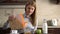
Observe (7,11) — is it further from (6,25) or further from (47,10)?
(47,10)

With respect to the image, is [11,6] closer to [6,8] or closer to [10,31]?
[6,8]

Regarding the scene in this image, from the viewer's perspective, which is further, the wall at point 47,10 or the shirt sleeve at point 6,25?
the wall at point 47,10

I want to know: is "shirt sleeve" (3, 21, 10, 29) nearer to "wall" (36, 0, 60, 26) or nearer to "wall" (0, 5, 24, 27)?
"wall" (0, 5, 24, 27)

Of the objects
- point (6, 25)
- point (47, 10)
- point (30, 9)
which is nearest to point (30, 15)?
point (30, 9)

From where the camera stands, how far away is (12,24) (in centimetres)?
163

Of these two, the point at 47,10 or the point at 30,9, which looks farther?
the point at 47,10

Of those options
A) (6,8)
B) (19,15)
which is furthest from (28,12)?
(6,8)

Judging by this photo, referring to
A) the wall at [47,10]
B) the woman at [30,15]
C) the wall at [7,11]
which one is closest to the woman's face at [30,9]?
the woman at [30,15]

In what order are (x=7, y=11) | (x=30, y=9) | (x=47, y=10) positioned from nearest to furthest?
1. (x=30, y=9)
2. (x=7, y=11)
3. (x=47, y=10)

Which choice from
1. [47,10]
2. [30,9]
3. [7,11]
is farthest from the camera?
[47,10]

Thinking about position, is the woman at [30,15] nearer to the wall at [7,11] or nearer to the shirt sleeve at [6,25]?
Result: the shirt sleeve at [6,25]

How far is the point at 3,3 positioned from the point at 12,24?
1.42 feet

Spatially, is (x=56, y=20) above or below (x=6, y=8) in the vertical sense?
below

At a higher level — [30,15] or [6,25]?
[30,15]
